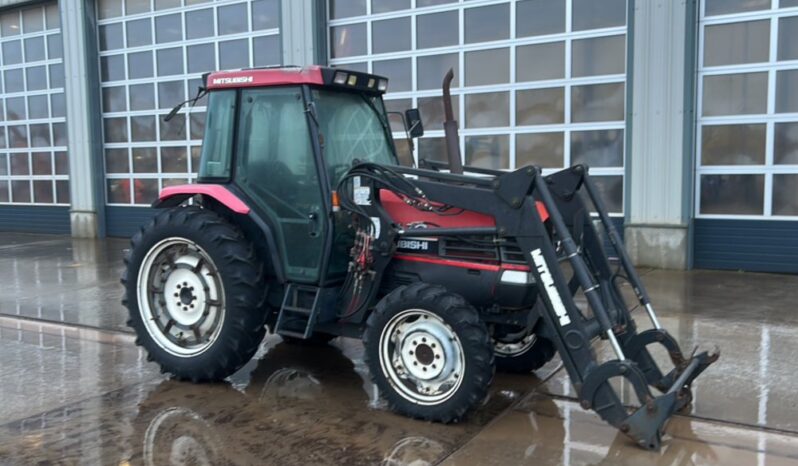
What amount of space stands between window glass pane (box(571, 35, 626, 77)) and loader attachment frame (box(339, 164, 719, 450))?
5834 mm

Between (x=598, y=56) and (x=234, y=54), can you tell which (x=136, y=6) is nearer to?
(x=234, y=54)

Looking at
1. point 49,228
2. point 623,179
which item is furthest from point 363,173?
point 49,228

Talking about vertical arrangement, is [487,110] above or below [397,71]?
below

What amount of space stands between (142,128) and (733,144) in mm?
10513

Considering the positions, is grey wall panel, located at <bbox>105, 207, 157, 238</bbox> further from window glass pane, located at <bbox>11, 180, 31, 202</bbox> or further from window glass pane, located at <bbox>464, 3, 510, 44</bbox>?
window glass pane, located at <bbox>464, 3, 510, 44</bbox>

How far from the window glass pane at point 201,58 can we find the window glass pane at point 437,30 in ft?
13.6

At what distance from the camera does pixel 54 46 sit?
50.3 feet

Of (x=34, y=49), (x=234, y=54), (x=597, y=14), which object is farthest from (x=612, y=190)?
(x=34, y=49)

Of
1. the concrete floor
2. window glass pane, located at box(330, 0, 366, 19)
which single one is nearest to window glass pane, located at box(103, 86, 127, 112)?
window glass pane, located at box(330, 0, 366, 19)

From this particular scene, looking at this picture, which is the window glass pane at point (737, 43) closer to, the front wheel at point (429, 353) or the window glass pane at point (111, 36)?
the front wheel at point (429, 353)

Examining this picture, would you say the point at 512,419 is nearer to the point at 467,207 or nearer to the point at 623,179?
the point at 467,207

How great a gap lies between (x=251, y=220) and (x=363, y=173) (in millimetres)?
958

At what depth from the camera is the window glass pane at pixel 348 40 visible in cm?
1180

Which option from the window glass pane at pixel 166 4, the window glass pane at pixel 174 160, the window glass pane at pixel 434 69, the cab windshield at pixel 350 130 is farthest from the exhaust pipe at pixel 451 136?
the window glass pane at pixel 166 4
